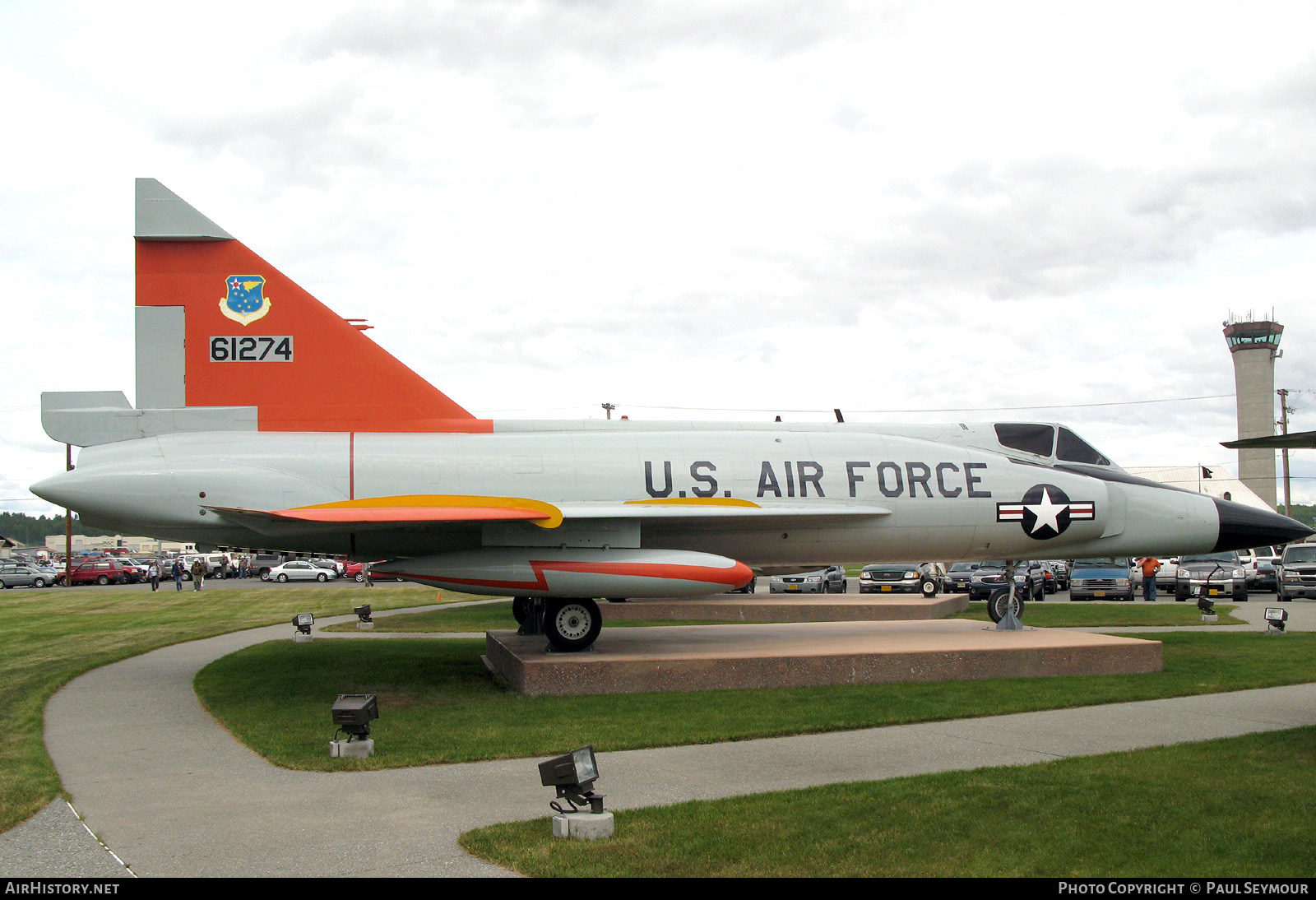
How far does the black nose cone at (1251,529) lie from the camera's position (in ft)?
47.1

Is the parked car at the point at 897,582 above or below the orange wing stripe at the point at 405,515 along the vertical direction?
below

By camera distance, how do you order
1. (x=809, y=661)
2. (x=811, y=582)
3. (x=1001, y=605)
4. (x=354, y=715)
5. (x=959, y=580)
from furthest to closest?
1. (x=811, y=582)
2. (x=959, y=580)
3. (x=1001, y=605)
4. (x=809, y=661)
5. (x=354, y=715)

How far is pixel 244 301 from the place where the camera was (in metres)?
12.8

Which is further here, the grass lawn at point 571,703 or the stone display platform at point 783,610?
the stone display platform at point 783,610

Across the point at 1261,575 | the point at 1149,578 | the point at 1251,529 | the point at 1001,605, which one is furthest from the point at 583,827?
the point at 1261,575

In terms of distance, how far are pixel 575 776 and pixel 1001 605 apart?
11013 mm

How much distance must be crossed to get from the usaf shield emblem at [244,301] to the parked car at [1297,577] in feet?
93.7

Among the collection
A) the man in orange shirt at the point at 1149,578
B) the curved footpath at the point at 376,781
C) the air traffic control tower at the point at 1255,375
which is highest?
the air traffic control tower at the point at 1255,375

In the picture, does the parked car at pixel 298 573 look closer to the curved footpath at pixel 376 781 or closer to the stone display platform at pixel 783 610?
the stone display platform at pixel 783 610

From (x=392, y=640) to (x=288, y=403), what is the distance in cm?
615

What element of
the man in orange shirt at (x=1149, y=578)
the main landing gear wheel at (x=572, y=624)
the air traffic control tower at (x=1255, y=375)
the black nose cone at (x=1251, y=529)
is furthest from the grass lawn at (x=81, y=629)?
the air traffic control tower at (x=1255, y=375)

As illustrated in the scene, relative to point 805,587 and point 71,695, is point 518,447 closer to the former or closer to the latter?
point 71,695

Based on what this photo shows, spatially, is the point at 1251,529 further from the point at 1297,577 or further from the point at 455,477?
the point at 1297,577

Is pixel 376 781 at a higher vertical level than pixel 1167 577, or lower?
higher
